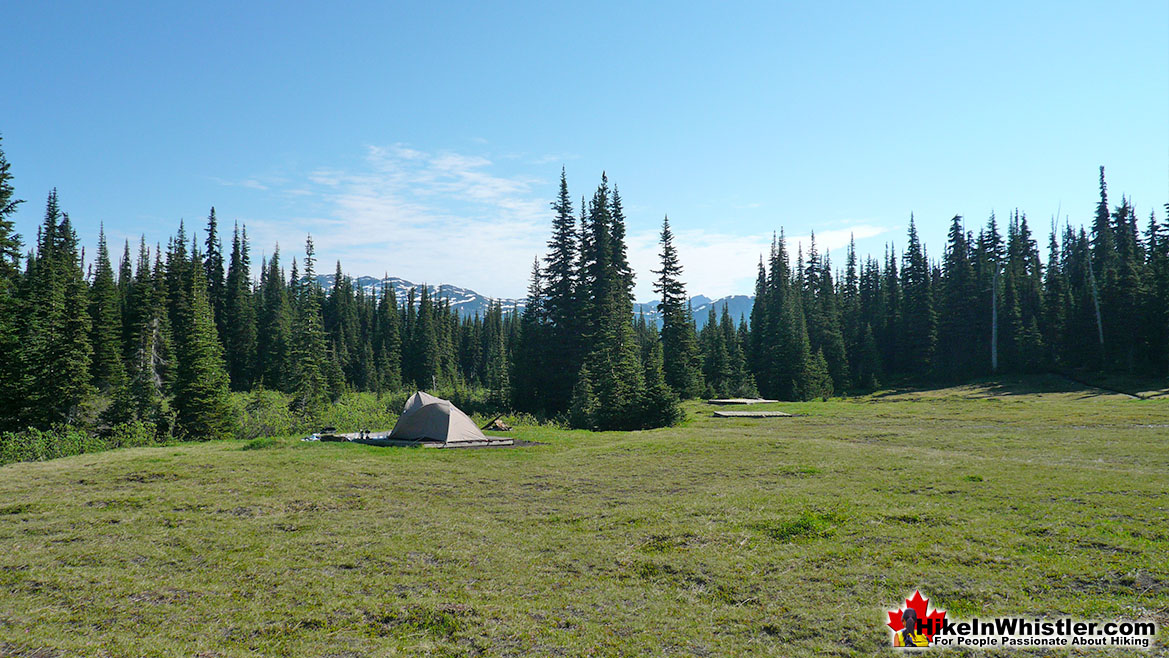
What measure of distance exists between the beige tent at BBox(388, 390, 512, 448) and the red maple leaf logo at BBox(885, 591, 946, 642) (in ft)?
65.6

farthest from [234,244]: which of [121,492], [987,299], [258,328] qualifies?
[987,299]

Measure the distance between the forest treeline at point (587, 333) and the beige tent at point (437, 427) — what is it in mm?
12635

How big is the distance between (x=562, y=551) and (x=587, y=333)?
3987cm

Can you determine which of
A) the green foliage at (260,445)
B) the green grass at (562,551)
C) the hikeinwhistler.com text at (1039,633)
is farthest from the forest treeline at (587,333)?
the hikeinwhistler.com text at (1039,633)

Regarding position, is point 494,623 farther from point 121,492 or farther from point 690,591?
point 121,492

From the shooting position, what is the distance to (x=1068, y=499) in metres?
12.8

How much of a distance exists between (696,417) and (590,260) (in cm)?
1883

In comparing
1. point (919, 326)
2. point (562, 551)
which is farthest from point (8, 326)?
point (919, 326)

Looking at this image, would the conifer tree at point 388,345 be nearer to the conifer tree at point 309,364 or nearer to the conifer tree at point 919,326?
the conifer tree at point 309,364

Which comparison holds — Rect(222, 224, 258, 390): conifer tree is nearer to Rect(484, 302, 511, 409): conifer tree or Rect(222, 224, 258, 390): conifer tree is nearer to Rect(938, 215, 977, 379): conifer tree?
Rect(484, 302, 511, 409): conifer tree

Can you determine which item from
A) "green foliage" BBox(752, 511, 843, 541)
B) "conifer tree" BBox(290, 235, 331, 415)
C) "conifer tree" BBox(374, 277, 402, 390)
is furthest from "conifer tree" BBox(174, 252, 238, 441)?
"conifer tree" BBox(374, 277, 402, 390)

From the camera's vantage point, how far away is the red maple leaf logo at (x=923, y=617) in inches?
274

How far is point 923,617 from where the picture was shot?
279 inches

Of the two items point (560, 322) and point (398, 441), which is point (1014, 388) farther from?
point (398, 441)
